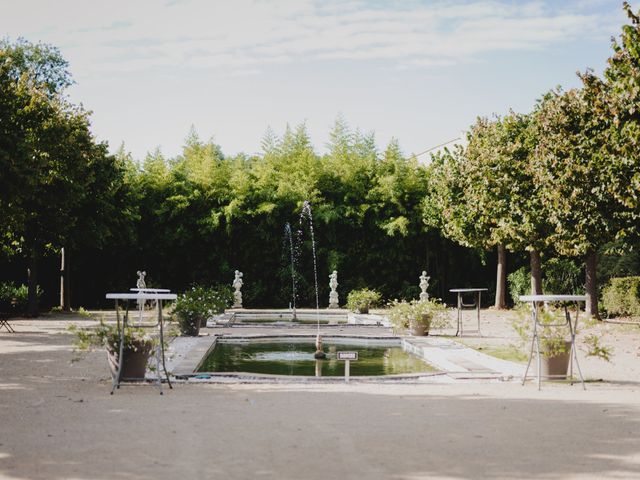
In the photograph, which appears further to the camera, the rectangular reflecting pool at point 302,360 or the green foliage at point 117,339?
the rectangular reflecting pool at point 302,360

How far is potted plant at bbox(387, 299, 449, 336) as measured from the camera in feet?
51.9

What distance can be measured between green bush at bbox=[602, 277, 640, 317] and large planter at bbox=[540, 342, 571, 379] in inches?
550

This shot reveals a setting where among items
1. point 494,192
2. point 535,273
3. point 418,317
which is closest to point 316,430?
point 418,317

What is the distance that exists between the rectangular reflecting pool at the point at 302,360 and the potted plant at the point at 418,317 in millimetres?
1251

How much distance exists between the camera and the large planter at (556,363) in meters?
9.16

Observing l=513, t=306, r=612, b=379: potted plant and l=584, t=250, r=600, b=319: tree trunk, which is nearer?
l=513, t=306, r=612, b=379: potted plant

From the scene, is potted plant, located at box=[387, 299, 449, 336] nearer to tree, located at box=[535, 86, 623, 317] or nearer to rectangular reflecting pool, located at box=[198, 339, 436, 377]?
rectangular reflecting pool, located at box=[198, 339, 436, 377]

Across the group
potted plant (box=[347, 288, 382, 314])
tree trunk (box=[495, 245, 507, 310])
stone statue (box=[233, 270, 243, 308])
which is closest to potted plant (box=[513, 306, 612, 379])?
potted plant (box=[347, 288, 382, 314])

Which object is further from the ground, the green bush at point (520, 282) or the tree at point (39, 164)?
the tree at point (39, 164)

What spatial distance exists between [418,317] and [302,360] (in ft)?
13.1

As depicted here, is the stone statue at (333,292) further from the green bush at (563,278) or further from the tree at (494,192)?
the green bush at (563,278)

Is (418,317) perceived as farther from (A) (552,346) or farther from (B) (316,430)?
(B) (316,430)

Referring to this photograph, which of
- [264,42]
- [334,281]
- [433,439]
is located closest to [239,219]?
[334,281]

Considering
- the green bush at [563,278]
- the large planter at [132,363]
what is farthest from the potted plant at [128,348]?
the green bush at [563,278]
